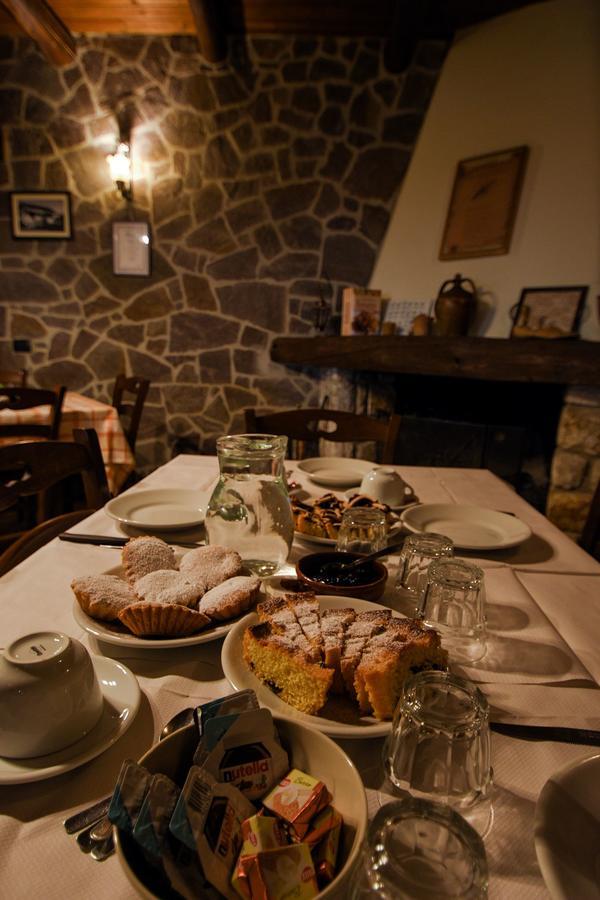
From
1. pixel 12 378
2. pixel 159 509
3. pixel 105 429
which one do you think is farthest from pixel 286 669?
pixel 12 378

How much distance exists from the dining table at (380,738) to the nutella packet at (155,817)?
0.08 meters

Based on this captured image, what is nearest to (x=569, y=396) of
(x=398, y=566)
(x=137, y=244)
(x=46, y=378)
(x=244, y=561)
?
(x=398, y=566)

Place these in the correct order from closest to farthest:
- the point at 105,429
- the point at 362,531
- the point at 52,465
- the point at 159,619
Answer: the point at 159,619, the point at 362,531, the point at 52,465, the point at 105,429

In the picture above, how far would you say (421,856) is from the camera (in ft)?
1.16

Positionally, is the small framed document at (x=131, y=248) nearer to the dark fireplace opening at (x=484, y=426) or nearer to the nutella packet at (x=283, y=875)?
the dark fireplace opening at (x=484, y=426)

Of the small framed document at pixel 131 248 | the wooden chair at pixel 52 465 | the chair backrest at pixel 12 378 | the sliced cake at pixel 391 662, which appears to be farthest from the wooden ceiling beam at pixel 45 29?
the sliced cake at pixel 391 662

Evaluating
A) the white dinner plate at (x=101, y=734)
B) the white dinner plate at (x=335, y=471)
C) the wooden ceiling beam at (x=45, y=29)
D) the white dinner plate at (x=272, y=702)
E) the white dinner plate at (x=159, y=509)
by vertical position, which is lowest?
the white dinner plate at (x=159, y=509)

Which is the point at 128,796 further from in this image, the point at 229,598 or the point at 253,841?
the point at 229,598

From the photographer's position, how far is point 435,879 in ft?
1.12

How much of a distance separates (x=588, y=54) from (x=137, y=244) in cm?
292

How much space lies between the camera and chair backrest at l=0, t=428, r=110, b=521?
3.74ft

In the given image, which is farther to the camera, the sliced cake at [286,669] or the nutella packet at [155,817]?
the sliced cake at [286,669]

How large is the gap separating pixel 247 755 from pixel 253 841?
57 mm

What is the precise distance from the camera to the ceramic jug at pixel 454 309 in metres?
2.97
